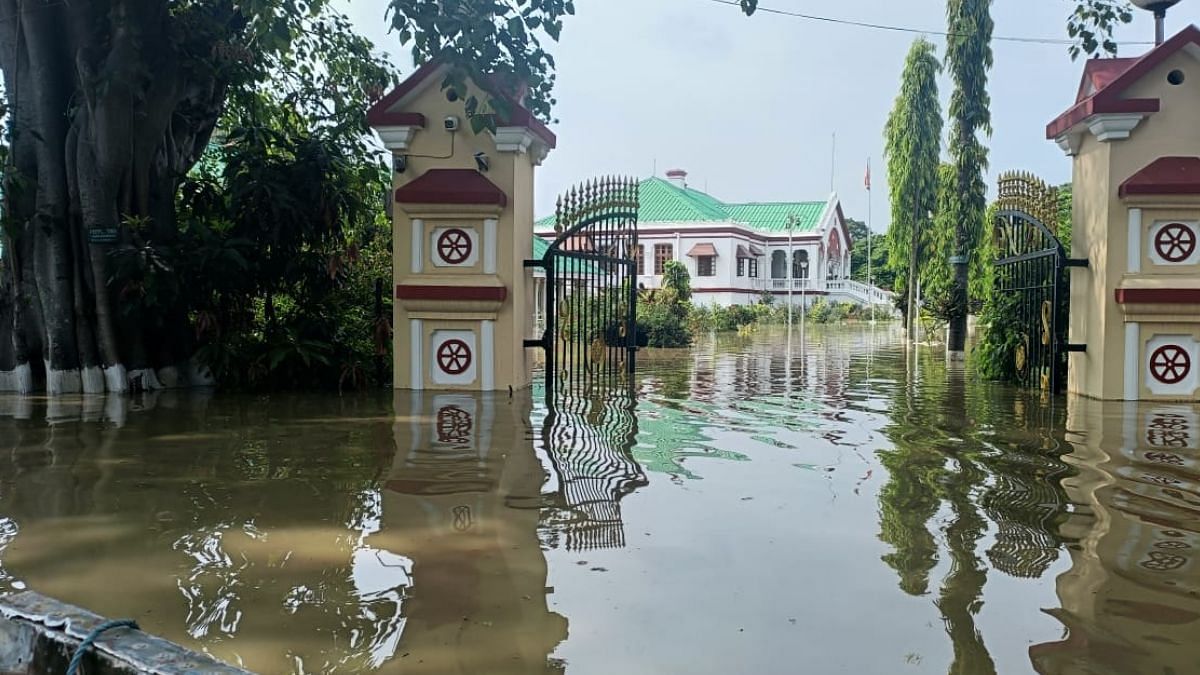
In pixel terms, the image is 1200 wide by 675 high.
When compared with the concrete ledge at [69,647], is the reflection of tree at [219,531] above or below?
below

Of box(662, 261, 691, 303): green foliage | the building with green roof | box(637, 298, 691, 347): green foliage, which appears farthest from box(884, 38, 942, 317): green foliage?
the building with green roof

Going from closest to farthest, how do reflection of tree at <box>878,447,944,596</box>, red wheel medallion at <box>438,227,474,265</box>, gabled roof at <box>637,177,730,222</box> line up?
reflection of tree at <box>878,447,944,596</box> < red wheel medallion at <box>438,227,474,265</box> < gabled roof at <box>637,177,730,222</box>

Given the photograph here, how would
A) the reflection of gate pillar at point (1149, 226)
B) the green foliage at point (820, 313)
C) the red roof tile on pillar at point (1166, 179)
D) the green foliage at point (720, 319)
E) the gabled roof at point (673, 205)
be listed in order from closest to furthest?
the red roof tile on pillar at point (1166, 179) < the reflection of gate pillar at point (1149, 226) < the green foliage at point (720, 319) < the green foliage at point (820, 313) < the gabled roof at point (673, 205)

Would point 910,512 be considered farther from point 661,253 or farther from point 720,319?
point 661,253

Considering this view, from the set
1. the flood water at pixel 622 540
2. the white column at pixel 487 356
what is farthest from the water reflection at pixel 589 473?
the white column at pixel 487 356

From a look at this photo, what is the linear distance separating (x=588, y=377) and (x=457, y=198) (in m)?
3.43

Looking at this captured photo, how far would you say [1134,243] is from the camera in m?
9.84

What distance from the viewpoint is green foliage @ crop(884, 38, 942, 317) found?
966 inches

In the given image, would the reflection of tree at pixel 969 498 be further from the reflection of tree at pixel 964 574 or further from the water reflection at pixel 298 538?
the water reflection at pixel 298 538

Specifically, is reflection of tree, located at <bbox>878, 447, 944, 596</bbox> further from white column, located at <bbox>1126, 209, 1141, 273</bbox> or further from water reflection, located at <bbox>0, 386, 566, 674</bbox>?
white column, located at <bbox>1126, 209, 1141, 273</bbox>

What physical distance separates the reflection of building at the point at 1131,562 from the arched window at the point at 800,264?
38.3 m

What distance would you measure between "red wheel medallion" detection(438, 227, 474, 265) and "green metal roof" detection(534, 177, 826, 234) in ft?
87.9

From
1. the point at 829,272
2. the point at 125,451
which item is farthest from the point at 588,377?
the point at 829,272

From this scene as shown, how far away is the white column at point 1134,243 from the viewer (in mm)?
9812
